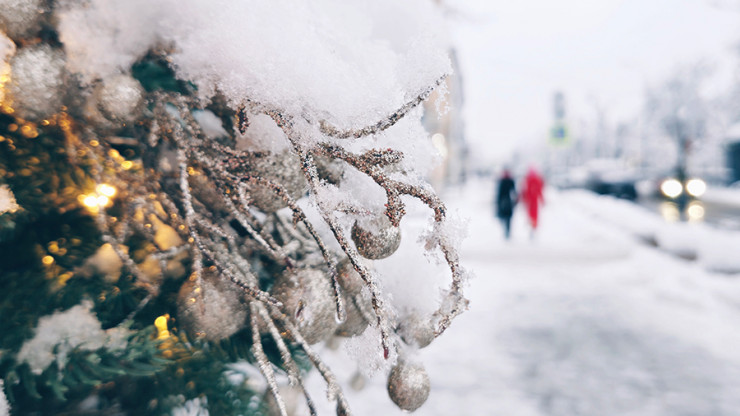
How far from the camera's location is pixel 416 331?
1.90 feet

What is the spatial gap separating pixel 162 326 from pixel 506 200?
6379mm

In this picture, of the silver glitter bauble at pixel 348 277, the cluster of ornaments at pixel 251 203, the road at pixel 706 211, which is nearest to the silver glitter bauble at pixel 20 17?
the cluster of ornaments at pixel 251 203

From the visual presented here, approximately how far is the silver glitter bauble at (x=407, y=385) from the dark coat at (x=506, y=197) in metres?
6.18

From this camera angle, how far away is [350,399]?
130 centimetres

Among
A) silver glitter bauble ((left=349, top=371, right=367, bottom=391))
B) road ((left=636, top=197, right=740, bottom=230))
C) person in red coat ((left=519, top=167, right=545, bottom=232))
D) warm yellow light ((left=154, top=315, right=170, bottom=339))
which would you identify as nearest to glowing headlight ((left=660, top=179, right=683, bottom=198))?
road ((left=636, top=197, right=740, bottom=230))

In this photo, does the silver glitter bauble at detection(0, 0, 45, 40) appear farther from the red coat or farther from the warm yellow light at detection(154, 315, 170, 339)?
the red coat

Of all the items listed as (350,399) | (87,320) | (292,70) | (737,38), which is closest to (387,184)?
(292,70)

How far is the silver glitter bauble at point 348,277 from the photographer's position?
1.83ft

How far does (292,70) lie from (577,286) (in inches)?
154

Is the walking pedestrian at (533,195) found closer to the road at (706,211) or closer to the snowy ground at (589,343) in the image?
the snowy ground at (589,343)

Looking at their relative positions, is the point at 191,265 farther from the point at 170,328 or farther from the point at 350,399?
the point at 350,399

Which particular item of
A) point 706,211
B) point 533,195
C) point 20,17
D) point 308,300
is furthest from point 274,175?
point 706,211

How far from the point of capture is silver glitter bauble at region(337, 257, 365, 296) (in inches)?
22.0

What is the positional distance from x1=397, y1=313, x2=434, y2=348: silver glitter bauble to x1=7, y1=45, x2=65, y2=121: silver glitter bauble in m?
0.49
